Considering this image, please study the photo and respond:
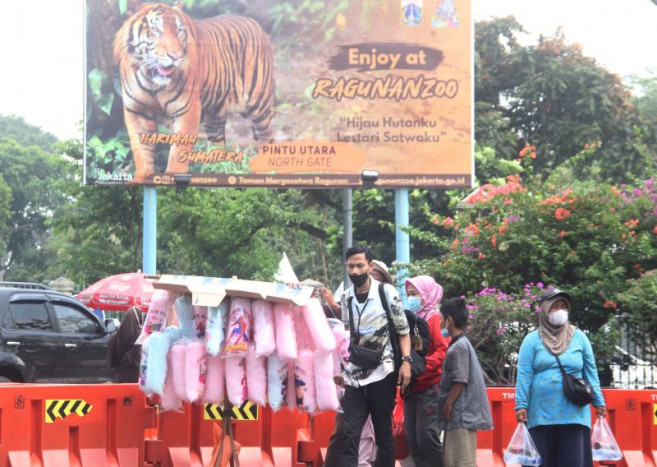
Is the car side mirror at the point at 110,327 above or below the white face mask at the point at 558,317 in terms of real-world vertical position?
below

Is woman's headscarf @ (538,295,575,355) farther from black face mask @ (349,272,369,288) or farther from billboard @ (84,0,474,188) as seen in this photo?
billboard @ (84,0,474,188)

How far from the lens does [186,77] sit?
2264 cm

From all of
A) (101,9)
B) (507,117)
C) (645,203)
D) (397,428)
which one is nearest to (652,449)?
(397,428)

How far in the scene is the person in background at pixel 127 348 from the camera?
43.1 ft

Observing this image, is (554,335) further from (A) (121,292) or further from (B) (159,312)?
(A) (121,292)

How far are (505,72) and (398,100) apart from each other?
60.1ft

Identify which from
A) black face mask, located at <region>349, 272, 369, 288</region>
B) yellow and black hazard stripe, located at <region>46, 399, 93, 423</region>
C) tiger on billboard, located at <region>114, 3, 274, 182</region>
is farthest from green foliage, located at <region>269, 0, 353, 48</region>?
black face mask, located at <region>349, 272, 369, 288</region>

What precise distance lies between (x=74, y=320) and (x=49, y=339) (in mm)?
720

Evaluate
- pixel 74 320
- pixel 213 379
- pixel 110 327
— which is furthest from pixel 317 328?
pixel 74 320

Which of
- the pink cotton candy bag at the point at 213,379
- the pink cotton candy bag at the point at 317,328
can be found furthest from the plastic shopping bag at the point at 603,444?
the pink cotton candy bag at the point at 213,379

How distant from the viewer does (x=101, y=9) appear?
22547 millimetres

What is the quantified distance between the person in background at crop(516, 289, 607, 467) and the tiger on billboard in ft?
47.2

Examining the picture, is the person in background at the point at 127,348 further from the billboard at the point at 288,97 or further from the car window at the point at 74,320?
the billboard at the point at 288,97

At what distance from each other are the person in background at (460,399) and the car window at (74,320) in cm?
840
